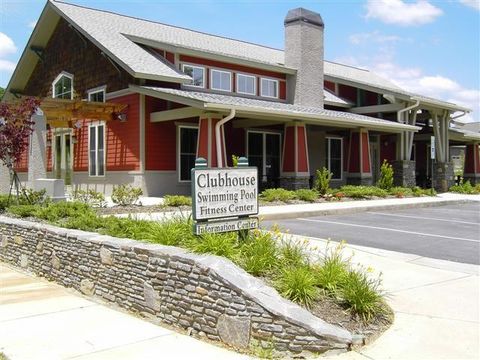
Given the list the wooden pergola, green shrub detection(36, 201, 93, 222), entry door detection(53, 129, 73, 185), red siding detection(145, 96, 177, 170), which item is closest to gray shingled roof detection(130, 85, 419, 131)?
red siding detection(145, 96, 177, 170)

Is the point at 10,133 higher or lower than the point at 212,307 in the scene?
higher

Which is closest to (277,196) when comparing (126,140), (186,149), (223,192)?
(186,149)

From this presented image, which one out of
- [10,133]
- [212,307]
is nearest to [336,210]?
[10,133]

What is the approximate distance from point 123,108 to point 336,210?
31.2 ft

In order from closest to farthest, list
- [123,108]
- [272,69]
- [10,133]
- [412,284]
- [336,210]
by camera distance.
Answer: [412,284] < [10,133] < [336,210] < [123,108] < [272,69]

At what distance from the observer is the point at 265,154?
23.3 meters

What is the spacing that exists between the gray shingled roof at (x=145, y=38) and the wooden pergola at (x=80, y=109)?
1.98 meters

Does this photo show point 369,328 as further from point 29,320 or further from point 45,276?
point 45,276

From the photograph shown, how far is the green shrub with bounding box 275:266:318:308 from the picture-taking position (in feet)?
17.5

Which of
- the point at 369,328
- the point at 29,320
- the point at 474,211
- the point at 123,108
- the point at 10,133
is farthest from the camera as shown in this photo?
the point at 123,108

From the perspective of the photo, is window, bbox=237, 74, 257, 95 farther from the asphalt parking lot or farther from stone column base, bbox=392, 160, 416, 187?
the asphalt parking lot

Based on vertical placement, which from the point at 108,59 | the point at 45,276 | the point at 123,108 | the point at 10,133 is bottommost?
the point at 45,276

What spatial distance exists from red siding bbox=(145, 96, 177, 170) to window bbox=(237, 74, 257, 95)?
4243 mm

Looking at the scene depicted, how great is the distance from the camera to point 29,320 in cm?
640
